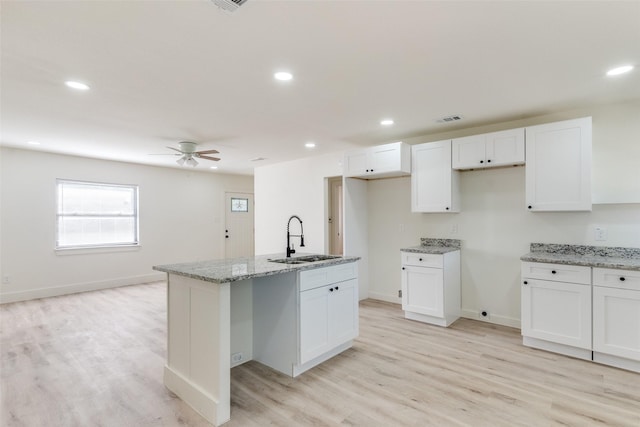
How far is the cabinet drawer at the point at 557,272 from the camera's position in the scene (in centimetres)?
286

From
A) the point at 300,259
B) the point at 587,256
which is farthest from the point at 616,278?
the point at 300,259

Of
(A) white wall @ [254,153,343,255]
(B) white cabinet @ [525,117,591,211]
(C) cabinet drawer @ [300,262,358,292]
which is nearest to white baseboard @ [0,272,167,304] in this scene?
(A) white wall @ [254,153,343,255]

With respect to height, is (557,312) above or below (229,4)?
below

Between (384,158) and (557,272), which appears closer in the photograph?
(557,272)

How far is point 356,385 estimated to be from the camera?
252 centimetres

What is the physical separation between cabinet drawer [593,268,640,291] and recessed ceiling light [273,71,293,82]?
10.2 feet

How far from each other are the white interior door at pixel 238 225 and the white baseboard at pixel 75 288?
5.86 feet

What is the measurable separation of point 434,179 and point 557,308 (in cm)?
186

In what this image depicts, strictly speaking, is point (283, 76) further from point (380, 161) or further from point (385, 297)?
point (385, 297)

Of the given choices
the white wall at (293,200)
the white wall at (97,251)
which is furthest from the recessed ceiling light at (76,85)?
the white wall at (97,251)

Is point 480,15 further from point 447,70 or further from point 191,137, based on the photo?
point 191,137

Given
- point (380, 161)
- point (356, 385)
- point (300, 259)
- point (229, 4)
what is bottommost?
point (356, 385)

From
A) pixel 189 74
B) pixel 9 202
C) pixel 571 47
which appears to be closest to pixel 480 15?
pixel 571 47

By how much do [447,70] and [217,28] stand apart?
1.69m
